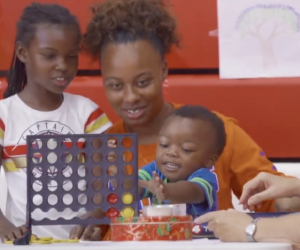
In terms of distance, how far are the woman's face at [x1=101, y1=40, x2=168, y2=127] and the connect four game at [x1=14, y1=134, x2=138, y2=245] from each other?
49 cm

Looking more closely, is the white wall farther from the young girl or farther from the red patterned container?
the red patterned container

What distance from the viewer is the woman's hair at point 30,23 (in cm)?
169

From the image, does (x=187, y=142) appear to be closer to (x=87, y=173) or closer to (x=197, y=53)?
(x=87, y=173)

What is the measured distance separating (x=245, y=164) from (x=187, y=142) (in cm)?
28

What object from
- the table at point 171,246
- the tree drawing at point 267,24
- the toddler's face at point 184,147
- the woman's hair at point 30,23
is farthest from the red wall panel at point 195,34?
the table at point 171,246

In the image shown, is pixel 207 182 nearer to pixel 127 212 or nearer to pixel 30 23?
pixel 127 212

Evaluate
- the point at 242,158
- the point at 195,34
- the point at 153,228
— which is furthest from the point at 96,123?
the point at 153,228

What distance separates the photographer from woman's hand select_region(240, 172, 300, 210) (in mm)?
1270

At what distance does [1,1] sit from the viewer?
2.03 metres

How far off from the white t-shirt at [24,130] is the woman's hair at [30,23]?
0.09m

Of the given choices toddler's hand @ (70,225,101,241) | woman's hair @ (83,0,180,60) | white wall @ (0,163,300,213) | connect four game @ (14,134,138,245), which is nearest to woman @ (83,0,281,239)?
woman's hair @ (83,0,180,60)

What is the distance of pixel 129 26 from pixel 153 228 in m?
0.72

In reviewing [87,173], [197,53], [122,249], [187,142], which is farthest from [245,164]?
[122,249]

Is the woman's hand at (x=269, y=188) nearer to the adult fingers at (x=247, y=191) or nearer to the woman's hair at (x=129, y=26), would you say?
the adult fingers at (x=247, y=191)
